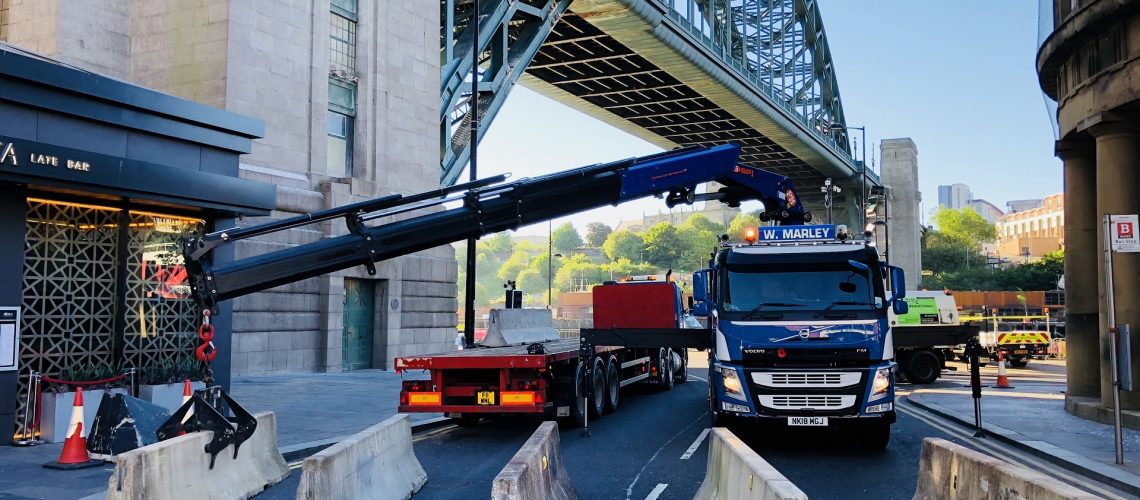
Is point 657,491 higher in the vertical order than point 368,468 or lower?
lower

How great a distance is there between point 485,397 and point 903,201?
2980 inches

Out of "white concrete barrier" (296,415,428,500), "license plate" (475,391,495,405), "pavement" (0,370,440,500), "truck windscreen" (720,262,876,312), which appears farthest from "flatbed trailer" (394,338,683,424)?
"white concrete barrier" (296,415,428,500)

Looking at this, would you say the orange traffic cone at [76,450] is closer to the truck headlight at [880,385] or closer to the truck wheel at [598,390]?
the truck wheel at [598,390]

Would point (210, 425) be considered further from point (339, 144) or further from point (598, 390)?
point (339, 144)

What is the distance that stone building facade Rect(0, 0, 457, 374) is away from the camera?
931 inches

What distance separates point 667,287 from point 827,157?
59938 millimetres

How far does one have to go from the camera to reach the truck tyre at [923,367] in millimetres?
24513

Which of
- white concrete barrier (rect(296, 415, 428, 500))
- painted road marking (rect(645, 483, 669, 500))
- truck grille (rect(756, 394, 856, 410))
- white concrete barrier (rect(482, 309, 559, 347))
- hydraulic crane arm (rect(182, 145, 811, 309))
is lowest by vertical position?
painted road marking (rect(645, 483, 669, 500))

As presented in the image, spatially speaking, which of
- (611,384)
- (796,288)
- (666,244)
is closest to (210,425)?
(796,288)

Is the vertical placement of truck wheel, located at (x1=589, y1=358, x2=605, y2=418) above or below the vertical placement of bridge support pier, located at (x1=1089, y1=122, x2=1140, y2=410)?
below

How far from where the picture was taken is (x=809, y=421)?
1123 centimetres

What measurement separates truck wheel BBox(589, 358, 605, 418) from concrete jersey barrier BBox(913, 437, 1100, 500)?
7610 mm

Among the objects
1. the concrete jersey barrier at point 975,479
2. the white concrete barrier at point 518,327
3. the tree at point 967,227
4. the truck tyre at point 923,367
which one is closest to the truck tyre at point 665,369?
the white concrete barrier at point 518,327

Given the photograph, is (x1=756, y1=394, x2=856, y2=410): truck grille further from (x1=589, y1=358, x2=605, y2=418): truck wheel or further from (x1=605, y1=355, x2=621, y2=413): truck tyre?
(x1=605, y1=355, x2=621, y2=413): truck tyre
